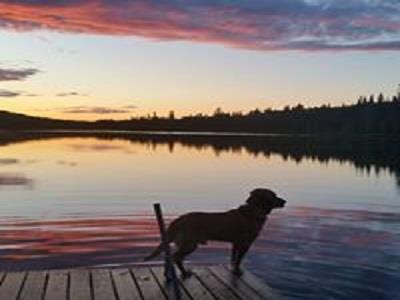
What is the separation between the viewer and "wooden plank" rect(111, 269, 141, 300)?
897 cm

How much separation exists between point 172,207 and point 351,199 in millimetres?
8130

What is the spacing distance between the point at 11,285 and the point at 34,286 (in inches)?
11.6

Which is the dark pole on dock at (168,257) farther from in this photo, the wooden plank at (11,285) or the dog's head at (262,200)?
the wooden plank at (11,285)

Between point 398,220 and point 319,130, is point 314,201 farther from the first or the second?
point 319,130

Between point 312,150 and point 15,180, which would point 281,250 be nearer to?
point 15,180

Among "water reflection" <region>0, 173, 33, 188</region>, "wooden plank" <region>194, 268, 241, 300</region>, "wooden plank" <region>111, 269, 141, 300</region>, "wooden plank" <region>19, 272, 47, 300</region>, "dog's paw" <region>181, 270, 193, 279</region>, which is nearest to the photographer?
"wooden plank" <region>19, 272, 47, 300</region>

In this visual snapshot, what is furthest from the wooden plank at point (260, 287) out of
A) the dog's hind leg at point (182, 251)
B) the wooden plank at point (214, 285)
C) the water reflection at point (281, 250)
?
the water reflection at point (281, 250)

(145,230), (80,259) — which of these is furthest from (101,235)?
(80,259)

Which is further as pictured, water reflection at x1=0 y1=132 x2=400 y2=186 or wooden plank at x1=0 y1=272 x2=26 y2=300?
water reflection at x1=0 y1=132 x2=400 y2=186

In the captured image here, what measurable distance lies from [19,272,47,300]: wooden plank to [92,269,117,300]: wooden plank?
0.65 metres

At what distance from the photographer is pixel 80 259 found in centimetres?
1462

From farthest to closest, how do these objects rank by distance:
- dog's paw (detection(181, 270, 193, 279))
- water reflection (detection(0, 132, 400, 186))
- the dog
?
water reflection (detection(0, 132, 400, 186)), dog's paw (detection(181, 270, 193, 279)), the dog

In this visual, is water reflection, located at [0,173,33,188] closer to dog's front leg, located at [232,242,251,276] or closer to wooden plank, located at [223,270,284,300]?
dog's front leg, located at [232,242,251,276]

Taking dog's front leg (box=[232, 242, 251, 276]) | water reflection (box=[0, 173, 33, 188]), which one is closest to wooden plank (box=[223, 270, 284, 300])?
dog's front leg (box=[232, 242, 251, 276])
